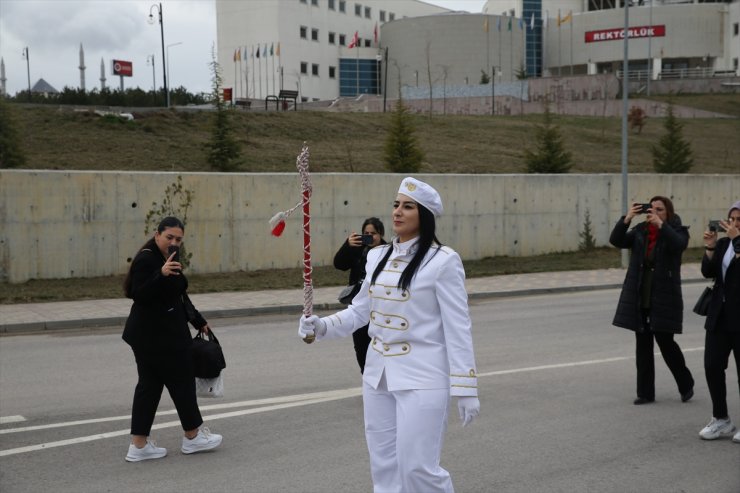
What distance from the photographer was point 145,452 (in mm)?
6512

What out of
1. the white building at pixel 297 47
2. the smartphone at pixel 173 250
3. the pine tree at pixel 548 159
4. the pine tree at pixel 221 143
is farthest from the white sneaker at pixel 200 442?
the white building at pixel 297 47

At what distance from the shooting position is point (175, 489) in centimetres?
581

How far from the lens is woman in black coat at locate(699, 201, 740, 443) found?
22.8 ft

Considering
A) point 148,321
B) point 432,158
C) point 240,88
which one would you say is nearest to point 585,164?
point 432,158

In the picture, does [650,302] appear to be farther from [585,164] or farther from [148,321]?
[585,164]

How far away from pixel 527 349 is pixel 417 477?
7.36 meters

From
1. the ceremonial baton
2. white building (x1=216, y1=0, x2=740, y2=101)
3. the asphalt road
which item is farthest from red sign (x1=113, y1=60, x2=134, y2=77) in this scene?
the ceremonial baton

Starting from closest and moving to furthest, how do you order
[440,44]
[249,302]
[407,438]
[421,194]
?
[407,438] → [421,194] → [249,302] → [440,44]

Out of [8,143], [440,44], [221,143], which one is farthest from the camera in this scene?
[440,44]

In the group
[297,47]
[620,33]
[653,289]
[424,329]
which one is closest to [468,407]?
[424,329]

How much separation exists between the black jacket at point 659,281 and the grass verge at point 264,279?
35.3 ft

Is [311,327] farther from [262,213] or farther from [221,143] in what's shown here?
[221,143]

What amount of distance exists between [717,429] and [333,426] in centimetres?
327

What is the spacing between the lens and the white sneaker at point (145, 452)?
21.2 feet
